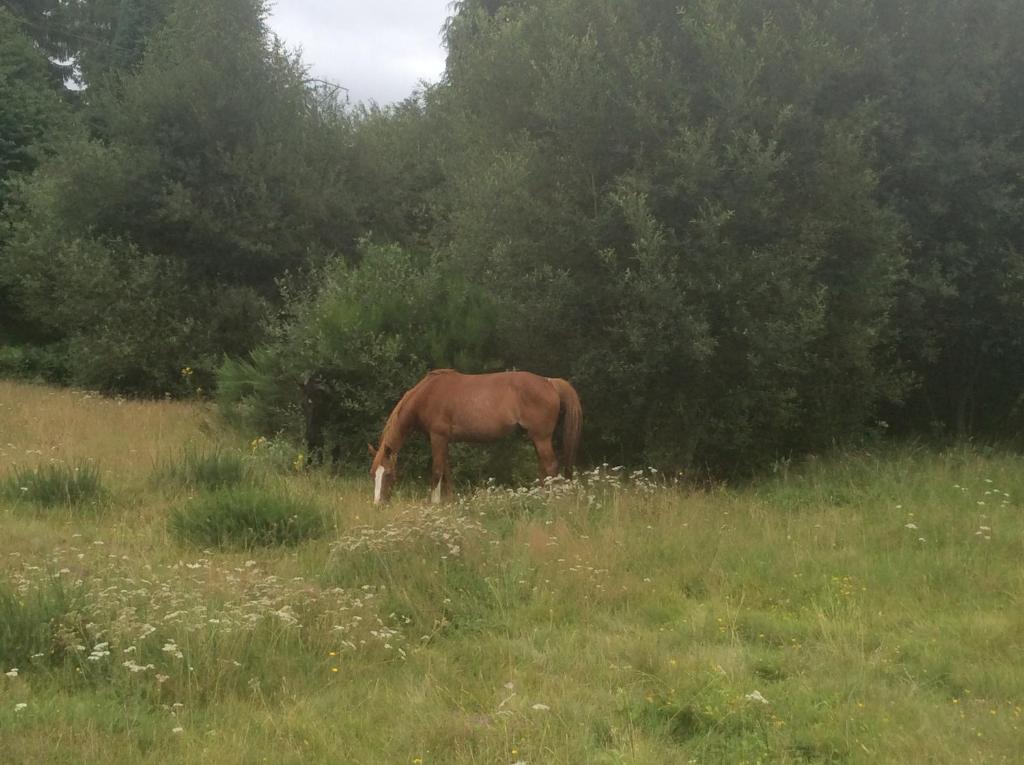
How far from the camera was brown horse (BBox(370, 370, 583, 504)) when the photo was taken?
10.1 m

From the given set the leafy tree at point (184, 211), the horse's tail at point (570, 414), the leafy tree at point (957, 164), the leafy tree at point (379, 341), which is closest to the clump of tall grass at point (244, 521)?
the horse's tail at point (570, 414)

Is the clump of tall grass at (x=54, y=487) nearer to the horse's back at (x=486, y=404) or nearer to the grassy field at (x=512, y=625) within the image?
the grassy field at (x=512, y=625)

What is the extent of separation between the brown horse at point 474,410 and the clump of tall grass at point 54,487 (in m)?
2.84

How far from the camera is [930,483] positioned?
32.4ft

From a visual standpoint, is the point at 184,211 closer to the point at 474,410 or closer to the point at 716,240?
the point at 474,410

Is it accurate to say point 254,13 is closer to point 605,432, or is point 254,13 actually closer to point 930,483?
point 605,432

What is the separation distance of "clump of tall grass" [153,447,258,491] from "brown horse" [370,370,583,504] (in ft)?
4.82

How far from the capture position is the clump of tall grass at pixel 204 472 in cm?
1002

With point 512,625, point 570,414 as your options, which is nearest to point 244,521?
point 512,625

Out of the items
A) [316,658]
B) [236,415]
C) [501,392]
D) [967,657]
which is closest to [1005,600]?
[967,657]

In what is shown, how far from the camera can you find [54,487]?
9445mm

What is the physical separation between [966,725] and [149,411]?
14.6 m

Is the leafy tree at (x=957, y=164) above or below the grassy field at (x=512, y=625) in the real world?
above

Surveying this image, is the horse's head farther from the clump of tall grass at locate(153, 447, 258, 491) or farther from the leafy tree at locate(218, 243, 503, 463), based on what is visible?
the leafy tree at locate(218, 243, 503, 463)
